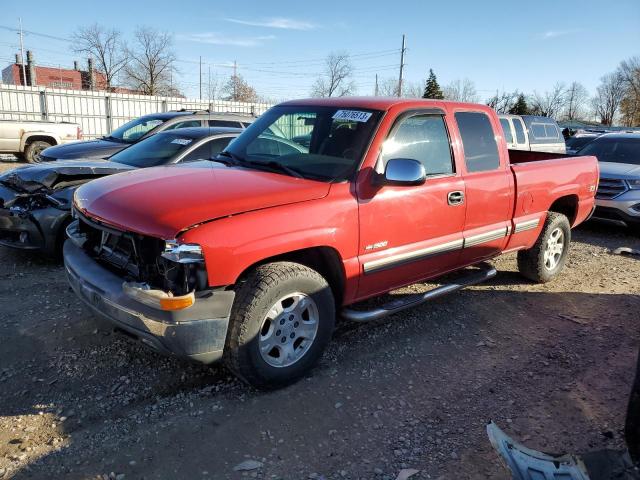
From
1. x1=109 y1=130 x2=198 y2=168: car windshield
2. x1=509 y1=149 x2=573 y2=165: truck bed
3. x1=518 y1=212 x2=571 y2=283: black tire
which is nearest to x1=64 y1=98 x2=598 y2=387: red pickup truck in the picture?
x1=518 y1=212 x2=571 y2=283: black tire

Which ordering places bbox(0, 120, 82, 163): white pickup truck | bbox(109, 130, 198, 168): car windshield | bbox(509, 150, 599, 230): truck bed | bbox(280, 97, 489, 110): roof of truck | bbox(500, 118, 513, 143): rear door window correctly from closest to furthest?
bbox(280, 97, 489, 110): roof of truck
bbox(509, 150, 599, 230): truck bed
bbox(109, 130, 198, 168): car windshield
bbox(500, 118, 513, 143): rear door window
bbox(0, 120, 82, 163): white pickup truck

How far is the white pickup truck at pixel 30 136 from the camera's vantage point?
13516 mm

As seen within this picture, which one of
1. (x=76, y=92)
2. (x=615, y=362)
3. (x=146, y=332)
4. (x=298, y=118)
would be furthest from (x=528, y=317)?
(x=76, y=92)

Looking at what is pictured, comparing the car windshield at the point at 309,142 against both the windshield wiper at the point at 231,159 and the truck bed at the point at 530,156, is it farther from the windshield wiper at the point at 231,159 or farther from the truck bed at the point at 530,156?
the truck bed at the point at 530,156

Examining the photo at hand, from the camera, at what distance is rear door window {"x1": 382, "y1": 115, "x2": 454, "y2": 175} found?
12.8ft

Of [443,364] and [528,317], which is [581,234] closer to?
[528,317]

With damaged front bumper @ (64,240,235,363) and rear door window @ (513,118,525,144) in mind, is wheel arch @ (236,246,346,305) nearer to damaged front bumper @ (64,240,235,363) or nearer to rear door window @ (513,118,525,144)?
damaged front bumper @ (64,240,235,363)

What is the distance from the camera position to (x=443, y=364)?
389 centimetres

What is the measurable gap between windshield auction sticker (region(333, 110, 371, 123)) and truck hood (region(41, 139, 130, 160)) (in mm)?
5547

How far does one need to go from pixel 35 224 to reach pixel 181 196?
2947 mm

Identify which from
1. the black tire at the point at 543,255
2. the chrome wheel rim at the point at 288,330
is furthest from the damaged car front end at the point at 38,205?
the black tire at the point at 543,255

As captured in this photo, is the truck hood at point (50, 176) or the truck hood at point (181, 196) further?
the truck hood at point (50, 176)

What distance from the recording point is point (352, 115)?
401 cm

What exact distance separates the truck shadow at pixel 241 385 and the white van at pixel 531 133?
28.6 feet
